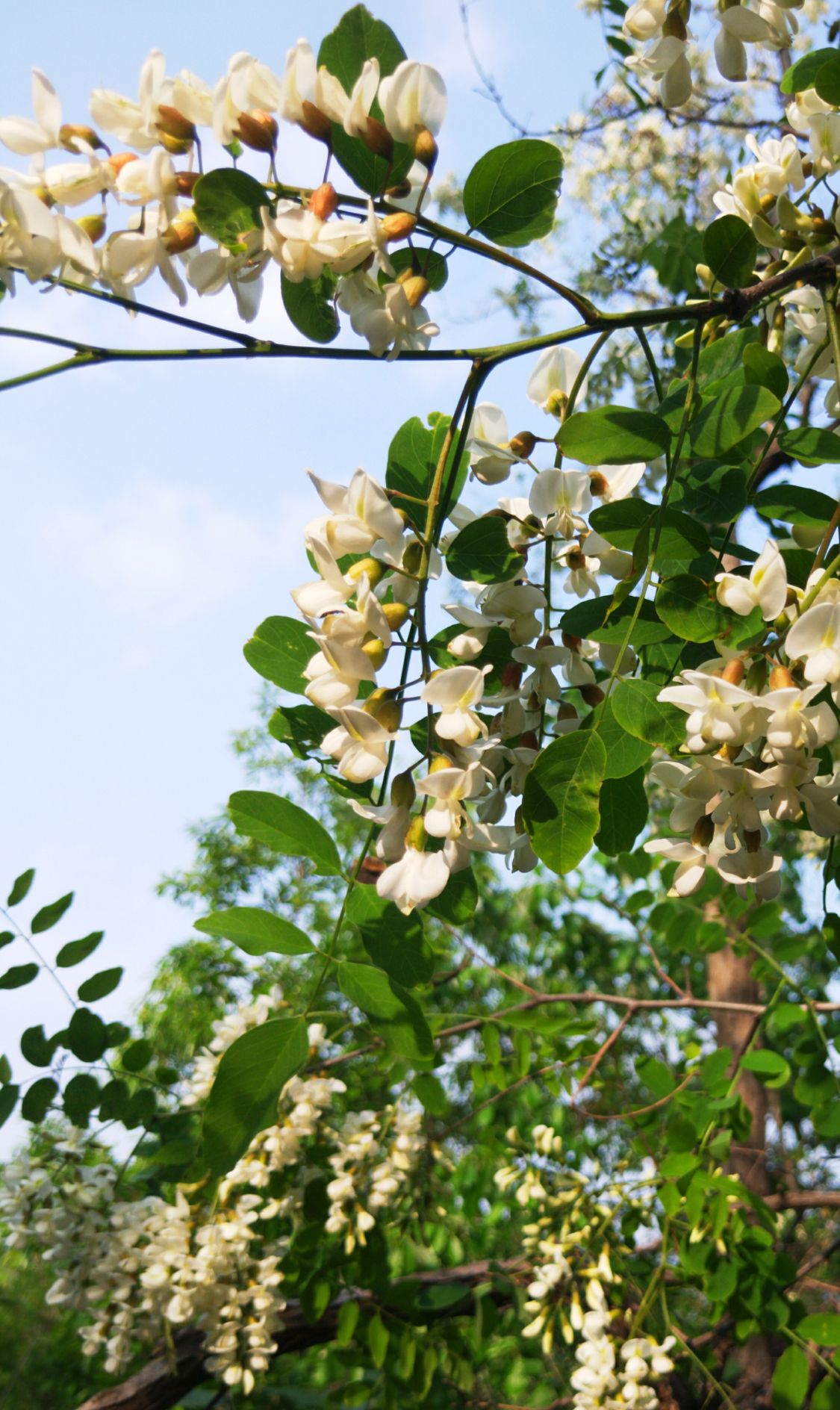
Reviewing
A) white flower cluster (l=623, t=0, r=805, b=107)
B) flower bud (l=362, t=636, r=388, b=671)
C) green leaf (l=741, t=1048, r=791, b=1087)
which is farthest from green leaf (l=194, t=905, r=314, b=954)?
green leaf (l=741, t=1048, r=791, b=1087)

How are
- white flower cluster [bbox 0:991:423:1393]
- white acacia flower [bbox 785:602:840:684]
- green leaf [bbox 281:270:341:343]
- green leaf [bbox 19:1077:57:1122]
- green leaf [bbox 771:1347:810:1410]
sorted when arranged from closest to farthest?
1. white acacia flower [bbox 785:602:840:684]
2. green leaf [bbox 281:270:341:343]
3. green leaf [bbox 771:1347:810:1410]
4. green leaf [bbox 19:1077:57:1122]
5. white flower cluster [bbox 0:991:423:1393]

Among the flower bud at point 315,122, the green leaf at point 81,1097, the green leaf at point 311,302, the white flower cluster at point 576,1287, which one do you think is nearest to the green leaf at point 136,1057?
the green leaf at point 81,1097

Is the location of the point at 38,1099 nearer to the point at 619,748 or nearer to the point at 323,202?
the point at 619,748

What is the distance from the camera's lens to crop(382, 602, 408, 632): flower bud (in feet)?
1.87

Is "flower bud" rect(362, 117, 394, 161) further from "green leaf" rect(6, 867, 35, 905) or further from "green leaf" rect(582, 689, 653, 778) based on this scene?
"green leaf" rect(6, 867, 35, 905)


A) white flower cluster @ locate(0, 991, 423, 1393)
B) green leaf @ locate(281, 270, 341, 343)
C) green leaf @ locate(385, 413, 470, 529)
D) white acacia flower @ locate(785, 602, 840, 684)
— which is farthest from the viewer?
white flower cluster @ locate(0, 991, 423, 1393)

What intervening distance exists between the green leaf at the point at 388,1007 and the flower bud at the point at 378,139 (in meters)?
0.49

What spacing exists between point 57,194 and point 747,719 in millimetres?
439

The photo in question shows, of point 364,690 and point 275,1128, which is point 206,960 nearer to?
point 275,1128

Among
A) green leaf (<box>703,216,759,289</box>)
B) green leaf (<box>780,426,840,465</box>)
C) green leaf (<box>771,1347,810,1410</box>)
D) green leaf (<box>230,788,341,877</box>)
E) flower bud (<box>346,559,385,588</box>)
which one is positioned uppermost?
green leaf (<box>703,216,759,289</box>)

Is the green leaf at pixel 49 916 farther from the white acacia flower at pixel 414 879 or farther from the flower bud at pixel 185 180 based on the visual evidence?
the flower bud at pixel 185 180

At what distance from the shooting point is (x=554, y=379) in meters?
0.78

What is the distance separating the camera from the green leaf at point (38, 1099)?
138cm

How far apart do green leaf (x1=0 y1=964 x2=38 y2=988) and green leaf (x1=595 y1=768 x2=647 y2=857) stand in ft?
3.18
